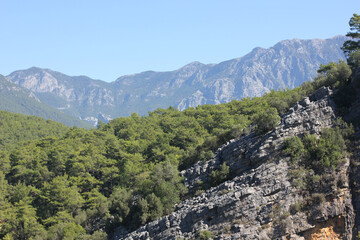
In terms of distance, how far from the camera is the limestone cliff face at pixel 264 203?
27547mm

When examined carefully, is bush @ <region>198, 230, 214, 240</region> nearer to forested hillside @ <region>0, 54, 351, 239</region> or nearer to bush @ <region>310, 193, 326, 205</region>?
forested hillside @ <region>0, 54, 351, 239</region>

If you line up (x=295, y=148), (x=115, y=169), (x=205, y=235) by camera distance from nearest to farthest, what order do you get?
(x=205, y=235) < (x=295, y=148) < (x=115, y=169)

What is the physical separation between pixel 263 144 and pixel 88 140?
4324 cm

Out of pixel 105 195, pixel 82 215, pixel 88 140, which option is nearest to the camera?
pixel 82 215

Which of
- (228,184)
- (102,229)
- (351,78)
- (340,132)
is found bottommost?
(102,229)

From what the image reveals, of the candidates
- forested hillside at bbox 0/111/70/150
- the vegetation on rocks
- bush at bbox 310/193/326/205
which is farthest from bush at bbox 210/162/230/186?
forested hillside at bbox 0/111/70/150

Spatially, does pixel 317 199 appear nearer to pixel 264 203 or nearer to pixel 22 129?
pixel 264 203

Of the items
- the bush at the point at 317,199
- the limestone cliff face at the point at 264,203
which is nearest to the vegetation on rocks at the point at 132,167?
the bush at the point at 317,199

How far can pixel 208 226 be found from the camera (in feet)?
97.0

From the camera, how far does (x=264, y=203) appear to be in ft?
93.2

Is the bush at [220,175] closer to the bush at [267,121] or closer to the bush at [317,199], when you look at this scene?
the bush at [267,121]

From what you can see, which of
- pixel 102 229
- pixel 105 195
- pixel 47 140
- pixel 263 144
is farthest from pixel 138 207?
pixel 47 140

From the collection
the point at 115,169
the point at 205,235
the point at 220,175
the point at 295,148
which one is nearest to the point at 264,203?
the point at 205,235

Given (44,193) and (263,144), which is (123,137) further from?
(263,144)
